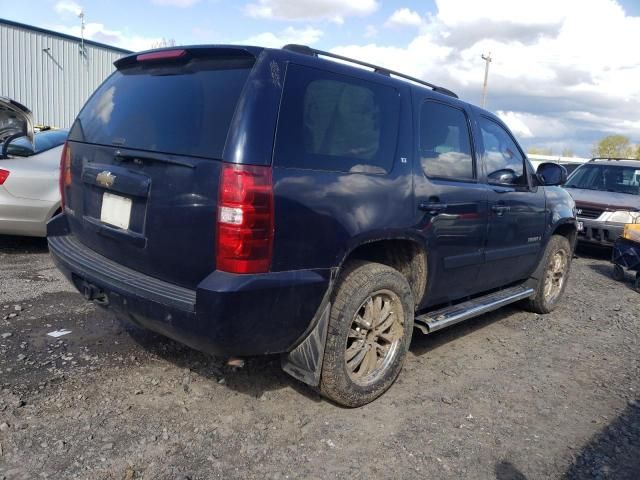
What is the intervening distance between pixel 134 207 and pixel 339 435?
1628 mm

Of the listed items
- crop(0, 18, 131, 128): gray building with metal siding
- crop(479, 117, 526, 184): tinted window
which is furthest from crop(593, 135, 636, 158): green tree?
crop(479, 117, 526, 184): tinted window

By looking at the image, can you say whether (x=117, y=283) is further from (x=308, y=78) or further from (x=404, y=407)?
(x=404, y=407)

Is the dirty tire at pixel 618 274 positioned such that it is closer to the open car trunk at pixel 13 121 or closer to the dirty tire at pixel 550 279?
the dirty tire at pixel 550 279

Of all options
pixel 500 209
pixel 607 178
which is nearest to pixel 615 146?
pixel 607 178

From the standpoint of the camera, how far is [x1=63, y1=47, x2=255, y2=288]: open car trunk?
8.21 ft

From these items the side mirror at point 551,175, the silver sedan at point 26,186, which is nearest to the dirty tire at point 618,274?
the side mirror at point 551,175

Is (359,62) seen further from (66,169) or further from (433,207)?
(66,169)

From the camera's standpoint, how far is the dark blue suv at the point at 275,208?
2455 mm

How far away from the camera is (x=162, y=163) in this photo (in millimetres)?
2609

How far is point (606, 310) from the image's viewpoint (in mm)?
5875

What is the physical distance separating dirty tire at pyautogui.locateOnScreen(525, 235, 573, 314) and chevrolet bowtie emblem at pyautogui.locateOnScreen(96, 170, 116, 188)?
4.03 metres

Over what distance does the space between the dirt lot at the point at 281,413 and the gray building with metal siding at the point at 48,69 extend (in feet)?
58.9

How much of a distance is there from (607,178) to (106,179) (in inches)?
367

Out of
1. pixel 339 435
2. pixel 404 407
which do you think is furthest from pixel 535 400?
pixel 339 435
